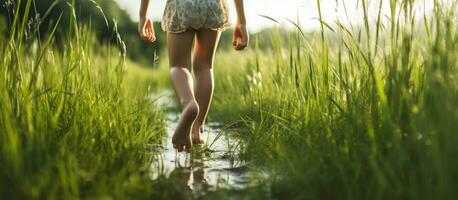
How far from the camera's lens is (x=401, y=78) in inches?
73.7

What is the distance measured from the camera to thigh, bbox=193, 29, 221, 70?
10.1 ft

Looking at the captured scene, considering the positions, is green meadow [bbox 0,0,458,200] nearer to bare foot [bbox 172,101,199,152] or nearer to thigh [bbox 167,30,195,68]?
bare foot [bbox 172,101,199,152]

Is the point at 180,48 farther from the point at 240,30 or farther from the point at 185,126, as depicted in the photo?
the point at 185,126

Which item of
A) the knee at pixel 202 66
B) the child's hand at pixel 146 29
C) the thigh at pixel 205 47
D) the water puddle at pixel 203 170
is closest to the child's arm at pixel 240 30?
the thigh at pixel 205 47

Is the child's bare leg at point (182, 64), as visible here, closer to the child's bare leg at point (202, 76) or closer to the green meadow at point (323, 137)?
the child's bare leg at point (202, 76)

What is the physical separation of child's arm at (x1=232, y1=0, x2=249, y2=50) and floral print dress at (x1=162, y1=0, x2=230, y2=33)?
0.08 m

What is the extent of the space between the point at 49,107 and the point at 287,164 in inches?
39.9

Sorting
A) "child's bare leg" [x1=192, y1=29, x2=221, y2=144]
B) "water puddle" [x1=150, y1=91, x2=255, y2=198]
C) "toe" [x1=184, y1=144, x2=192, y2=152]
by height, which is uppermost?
"child's bare leg" [x1=192, y1=29, x2=221, y2=144]

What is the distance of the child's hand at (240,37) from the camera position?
304cm

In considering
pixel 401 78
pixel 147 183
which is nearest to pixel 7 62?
pixel 147 183

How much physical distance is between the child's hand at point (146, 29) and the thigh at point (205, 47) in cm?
26

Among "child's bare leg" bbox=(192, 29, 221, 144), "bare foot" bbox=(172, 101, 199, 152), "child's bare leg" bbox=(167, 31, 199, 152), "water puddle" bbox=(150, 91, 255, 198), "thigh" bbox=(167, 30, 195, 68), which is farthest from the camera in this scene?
"child's bare leg" bbox=(192, 29, 221, 144)

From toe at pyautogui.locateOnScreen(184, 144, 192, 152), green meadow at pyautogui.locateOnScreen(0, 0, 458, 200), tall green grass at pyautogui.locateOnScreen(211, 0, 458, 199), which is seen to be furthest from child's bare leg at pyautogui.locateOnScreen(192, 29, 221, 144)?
tall green grass at pyautogui.locateOnScreen(211, 0, 458, 199)

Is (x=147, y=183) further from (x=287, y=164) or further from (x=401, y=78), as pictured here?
(x=401, y=78)
